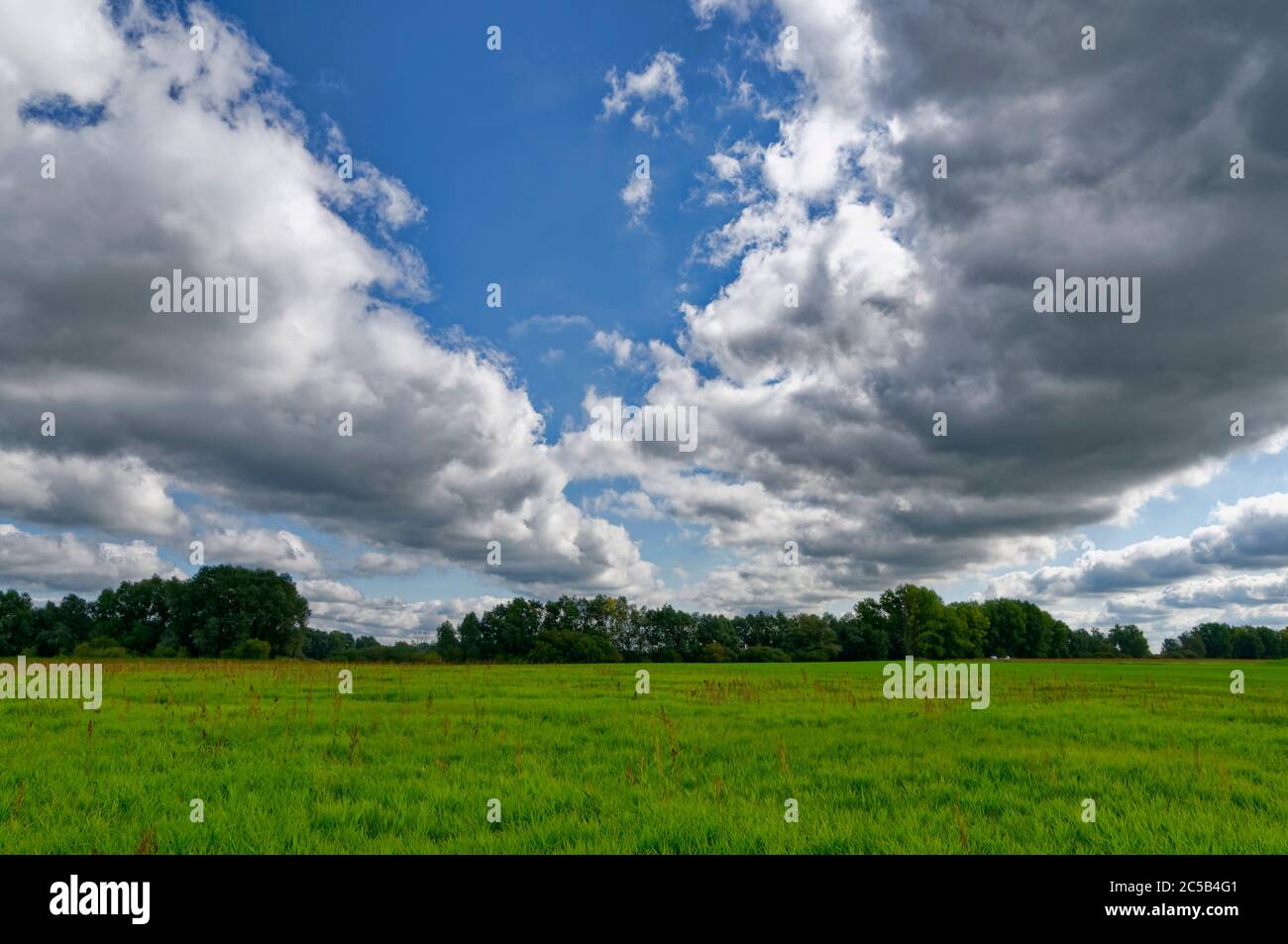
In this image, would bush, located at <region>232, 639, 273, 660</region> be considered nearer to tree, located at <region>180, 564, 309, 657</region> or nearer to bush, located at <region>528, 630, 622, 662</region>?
tree, located at <region>180, 564, 309, 657</region>

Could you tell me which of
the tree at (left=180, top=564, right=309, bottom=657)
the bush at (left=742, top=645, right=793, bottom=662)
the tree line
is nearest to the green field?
the tree line

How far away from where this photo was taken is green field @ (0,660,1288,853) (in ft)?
22.9

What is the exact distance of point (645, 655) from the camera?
5059 inches

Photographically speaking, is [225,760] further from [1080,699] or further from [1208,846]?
[1080,699]

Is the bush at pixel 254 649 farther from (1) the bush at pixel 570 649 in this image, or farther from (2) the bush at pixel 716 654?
(2) the bush at pixel 716 654

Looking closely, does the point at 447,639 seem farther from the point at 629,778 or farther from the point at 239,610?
the point at 629,778

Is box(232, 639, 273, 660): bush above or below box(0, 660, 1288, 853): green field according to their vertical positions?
below

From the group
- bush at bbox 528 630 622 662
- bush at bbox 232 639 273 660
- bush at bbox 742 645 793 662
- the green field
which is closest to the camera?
the green field

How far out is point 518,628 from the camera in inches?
4872

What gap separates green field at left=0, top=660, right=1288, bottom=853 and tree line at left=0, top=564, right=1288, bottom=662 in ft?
254

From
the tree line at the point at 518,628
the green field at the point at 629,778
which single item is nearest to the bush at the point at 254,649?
the tree line at the point at 518,628

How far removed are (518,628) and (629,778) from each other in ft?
391
